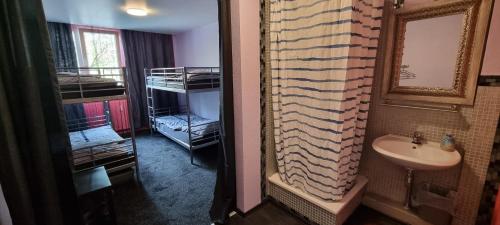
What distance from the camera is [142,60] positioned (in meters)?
4.56

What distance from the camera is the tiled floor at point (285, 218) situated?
6.18 ft

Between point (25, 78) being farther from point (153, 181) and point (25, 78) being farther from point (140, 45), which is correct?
point (140, 45)

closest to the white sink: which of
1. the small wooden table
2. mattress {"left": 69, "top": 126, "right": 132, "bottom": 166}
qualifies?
the small wooden table

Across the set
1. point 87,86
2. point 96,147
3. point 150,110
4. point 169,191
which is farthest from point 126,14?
point 169,191

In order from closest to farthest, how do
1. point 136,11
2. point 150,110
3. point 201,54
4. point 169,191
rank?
point 169,191
point 136,11
point 201,54
point 150,110

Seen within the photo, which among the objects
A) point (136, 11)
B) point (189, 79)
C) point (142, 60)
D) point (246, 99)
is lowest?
point (246, 99)

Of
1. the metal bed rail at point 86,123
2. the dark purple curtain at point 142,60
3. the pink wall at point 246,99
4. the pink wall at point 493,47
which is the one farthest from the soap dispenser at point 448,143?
the dark purple curtain at point 142,60

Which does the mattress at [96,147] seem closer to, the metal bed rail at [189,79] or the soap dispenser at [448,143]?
the metal bed rail at [189,79]

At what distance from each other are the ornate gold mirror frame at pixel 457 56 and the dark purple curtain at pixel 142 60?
14.5 ft

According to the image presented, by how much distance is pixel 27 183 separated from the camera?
1080 mm

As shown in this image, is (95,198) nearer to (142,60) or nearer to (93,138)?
(93,138)

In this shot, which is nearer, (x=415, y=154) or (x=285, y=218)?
(x=415, y=154)

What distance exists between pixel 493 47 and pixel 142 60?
5.02 m

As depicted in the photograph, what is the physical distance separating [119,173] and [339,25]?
9.23 feet
